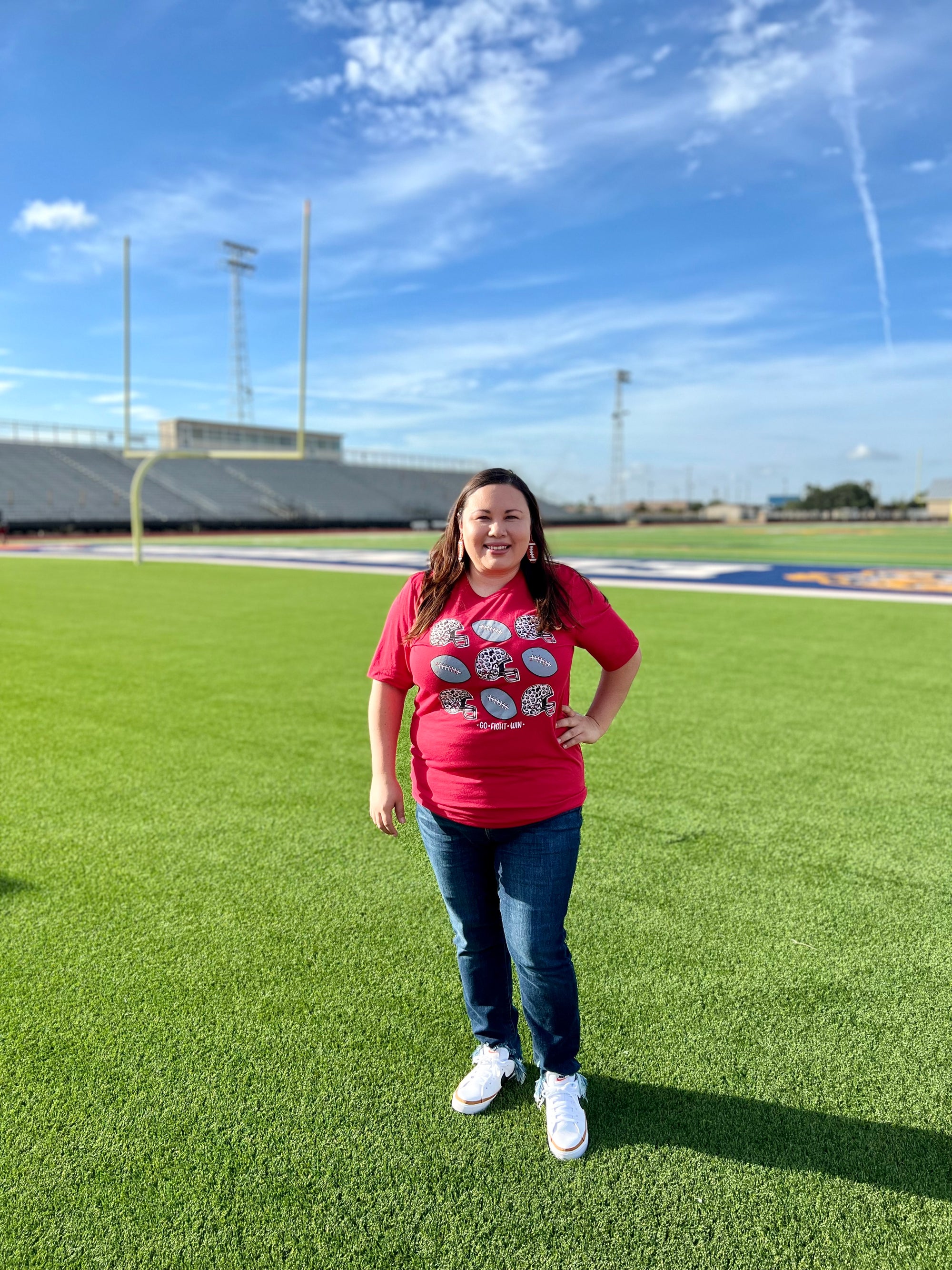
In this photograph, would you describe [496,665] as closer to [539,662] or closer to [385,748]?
[539,662]

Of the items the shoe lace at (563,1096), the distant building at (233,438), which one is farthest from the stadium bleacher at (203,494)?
the shoe lace at (563,1096)

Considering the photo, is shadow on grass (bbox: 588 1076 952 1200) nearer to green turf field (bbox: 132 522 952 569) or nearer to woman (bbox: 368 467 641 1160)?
woman (bbox: 368 467 641 1160)

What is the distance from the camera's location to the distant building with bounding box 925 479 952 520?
94.8m

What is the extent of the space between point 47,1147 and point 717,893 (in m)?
2.35

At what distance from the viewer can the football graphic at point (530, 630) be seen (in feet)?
6.37

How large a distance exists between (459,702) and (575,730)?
29cm

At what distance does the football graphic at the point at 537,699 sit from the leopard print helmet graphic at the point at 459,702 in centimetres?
12

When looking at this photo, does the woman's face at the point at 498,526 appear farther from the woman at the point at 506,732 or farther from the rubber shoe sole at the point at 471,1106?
the rubber shoe sole at the point at 471,1106

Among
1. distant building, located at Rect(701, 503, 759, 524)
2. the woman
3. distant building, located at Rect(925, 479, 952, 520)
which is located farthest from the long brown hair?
distant building, located at Rect(925, 479, 952, 520)

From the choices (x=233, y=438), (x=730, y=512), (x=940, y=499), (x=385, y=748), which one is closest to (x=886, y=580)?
(x=385, y=748)

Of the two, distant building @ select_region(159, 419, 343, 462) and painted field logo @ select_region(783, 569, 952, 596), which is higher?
distant building @ select_region(159, 419, 343, 462)

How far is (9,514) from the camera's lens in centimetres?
3869

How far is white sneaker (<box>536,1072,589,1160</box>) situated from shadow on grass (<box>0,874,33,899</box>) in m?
2.20

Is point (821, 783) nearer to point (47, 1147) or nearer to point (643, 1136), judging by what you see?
point (643, 1136)
